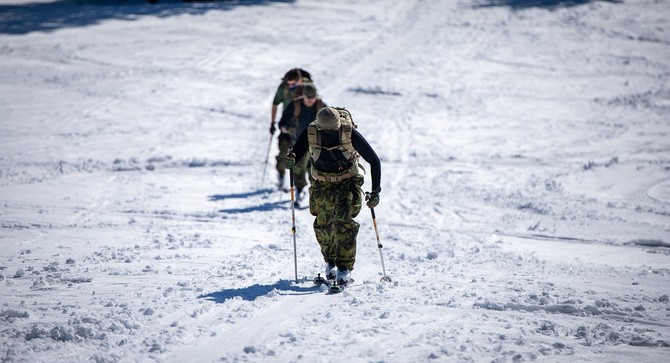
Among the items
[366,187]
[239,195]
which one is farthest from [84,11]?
[366,187]

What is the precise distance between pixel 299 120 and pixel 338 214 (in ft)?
12.9

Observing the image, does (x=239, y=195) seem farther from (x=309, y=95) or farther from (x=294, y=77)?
(x=309, y=95)

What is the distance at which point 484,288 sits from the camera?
296 inches

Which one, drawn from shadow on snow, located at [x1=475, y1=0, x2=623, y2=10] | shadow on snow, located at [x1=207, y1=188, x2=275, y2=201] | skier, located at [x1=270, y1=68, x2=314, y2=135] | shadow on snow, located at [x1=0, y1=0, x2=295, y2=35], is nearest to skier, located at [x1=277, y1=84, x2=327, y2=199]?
skier, located at [x1=270, y1=68, x2=314, y2=135]

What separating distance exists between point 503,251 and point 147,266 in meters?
4.92

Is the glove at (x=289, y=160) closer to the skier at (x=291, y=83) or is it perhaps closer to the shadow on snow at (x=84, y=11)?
the skier at (x=291, y=83)

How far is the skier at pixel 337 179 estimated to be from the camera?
23.3 feet

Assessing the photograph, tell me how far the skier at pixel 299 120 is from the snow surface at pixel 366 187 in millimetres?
620

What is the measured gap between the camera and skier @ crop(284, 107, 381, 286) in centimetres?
709

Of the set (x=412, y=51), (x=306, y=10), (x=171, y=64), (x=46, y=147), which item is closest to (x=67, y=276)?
(x=46, y=147)

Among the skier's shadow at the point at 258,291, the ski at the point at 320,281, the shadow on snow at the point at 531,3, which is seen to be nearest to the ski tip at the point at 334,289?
the skier's shadow at the point at 258,291

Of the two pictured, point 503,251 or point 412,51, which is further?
point 412,51

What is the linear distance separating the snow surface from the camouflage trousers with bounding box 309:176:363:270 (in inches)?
18.9

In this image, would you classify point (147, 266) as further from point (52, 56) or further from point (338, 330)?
point (52, 56)
